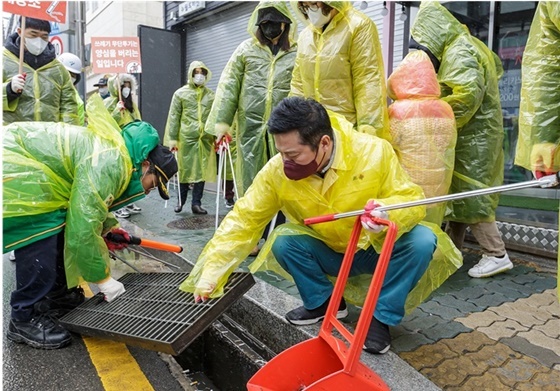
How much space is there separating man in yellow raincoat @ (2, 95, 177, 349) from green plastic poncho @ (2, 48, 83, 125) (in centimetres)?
177

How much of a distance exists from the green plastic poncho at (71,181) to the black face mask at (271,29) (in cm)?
167

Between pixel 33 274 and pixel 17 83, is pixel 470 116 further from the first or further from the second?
pixel 17 83

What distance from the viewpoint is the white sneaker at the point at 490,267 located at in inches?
131

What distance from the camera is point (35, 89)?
13.2 feet

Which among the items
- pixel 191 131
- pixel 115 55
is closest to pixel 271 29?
pixel 191 131

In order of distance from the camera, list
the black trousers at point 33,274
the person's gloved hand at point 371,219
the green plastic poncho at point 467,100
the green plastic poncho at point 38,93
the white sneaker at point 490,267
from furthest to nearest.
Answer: the green plastic poncho at point 38,93
the white sneaker at point 490,267
the green plastic poncho at point 467,100
the black trousers at point 33,274
the person's gloved hand at point 371,219

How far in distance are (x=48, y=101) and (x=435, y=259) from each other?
11.6 ft

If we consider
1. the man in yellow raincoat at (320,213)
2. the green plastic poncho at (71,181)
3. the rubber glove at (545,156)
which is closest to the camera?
the rubber glove at (545,156)

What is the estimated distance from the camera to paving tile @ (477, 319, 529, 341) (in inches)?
93.7

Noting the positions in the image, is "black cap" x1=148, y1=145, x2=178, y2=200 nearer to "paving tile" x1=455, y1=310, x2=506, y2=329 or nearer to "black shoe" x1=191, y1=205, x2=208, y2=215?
"paving tile" x1=455, y1=310, x2=506, y2=329

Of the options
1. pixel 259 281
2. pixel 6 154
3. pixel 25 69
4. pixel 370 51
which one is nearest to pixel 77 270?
pixel 6 154

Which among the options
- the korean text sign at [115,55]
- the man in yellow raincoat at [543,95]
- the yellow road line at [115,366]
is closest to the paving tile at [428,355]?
the man in yellow raincoat at [543,95]

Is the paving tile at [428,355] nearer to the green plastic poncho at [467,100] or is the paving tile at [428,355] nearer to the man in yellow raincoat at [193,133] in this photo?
the green plastic poncho at [467,100]

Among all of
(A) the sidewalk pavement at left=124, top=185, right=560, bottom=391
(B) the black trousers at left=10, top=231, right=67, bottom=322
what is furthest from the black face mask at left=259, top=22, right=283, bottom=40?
(B) the black trousers at left=10, top=231, right=67, bottom=322
